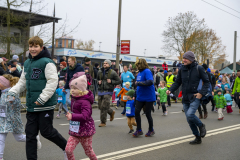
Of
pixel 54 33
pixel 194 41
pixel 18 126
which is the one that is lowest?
pixel 18 126

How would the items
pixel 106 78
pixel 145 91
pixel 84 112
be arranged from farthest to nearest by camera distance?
1. pixel 106 78
2. pixel 145 91
3. pixel 84 112

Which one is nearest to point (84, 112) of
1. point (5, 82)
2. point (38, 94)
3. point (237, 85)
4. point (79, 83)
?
point (79, 83)

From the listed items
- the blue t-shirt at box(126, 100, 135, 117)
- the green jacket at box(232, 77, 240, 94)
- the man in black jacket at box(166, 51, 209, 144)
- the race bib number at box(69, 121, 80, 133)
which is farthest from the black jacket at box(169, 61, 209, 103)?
the green jacket at box(232, 77, 240, 94)

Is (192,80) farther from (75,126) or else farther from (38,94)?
(38,94)

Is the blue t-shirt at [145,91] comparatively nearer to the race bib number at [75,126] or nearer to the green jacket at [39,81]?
the green jacket at [39,81]

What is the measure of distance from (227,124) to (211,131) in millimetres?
1722

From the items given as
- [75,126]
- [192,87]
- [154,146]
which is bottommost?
[154,146]

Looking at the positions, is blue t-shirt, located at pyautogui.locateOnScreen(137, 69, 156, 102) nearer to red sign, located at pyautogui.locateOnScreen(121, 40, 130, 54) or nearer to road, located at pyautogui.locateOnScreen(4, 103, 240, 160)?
road, located at pyautogui.locateOnScreen(4, 103, 240, 160)

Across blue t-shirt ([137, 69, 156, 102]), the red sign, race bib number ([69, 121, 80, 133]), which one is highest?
the red sign

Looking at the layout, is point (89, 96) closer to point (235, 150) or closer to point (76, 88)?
point (76, 88)

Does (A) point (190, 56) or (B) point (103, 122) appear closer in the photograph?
(A) point (190, 56)

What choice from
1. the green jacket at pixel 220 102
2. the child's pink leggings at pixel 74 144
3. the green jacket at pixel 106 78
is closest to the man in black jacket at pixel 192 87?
the green jacket at pixel 106 78

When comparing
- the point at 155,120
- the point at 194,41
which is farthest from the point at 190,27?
the point at 155,120

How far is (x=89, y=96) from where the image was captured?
4.36 metres
